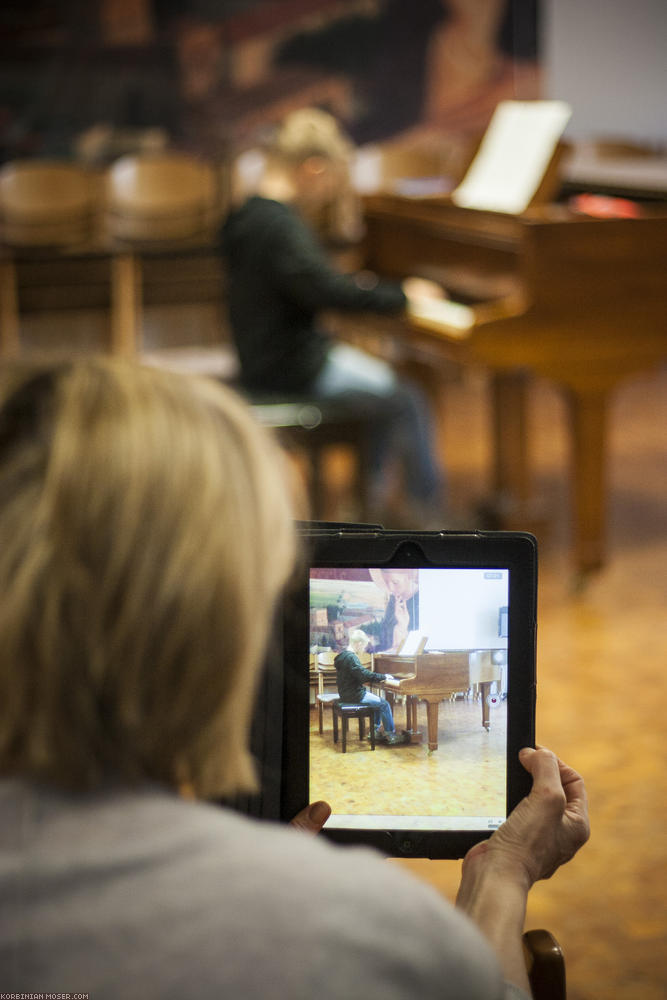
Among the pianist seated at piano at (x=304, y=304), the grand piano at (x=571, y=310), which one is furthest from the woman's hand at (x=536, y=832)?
the pianist seated at piano at (x=304, y=304)

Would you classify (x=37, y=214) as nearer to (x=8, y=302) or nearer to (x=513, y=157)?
(x=8, y=302)

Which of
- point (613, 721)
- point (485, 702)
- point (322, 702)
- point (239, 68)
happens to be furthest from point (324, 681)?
point (239, 68)

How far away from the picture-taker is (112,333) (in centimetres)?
593

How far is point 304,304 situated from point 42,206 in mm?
2796

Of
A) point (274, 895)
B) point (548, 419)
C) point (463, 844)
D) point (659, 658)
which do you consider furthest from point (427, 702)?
point (548, 419)

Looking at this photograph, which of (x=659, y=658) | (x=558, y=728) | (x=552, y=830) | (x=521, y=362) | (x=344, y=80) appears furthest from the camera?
(x=344, y=80)

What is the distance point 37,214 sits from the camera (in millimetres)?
5871

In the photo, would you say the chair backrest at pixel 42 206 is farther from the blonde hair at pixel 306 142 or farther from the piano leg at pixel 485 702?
the piano leg at pixel 485 702

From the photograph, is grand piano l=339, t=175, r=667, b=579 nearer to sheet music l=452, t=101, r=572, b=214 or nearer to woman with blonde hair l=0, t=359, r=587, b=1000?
sheet music l=452, t=101, r=572, b=214

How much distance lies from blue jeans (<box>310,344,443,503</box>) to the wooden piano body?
2.66 metres

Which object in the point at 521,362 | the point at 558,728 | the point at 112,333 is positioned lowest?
the point at 558,728

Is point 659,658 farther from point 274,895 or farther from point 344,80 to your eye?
point 344,80

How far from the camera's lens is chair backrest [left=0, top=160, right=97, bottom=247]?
5855mm

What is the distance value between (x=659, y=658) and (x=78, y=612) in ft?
8.74
